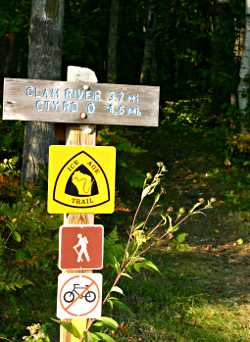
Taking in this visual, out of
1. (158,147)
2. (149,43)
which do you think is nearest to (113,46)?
(149,43)

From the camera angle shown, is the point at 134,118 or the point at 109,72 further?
the point at 109,72

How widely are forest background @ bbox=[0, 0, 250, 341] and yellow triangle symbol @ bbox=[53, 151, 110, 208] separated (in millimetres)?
1190

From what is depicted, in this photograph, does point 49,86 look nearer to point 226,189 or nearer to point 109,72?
point 226,189

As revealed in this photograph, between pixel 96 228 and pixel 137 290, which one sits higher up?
pixel 96 228

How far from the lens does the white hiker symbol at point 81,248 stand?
3.36m

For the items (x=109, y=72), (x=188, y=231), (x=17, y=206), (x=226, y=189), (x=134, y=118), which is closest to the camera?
(x=134, y=118)

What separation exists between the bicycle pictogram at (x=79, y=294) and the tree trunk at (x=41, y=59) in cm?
490

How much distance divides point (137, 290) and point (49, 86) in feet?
11.9

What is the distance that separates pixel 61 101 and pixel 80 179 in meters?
0.48

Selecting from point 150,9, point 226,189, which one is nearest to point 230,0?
point 150,9

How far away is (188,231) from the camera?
9484 millimetres

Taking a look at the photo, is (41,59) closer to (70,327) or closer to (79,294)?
(79,294)

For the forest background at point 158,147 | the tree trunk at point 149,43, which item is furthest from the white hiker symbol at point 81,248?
the tree trunk at point 149,43

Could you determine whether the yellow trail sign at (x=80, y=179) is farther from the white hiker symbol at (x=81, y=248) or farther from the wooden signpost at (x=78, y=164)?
the white hiker symbol at (x=81, y=248)
